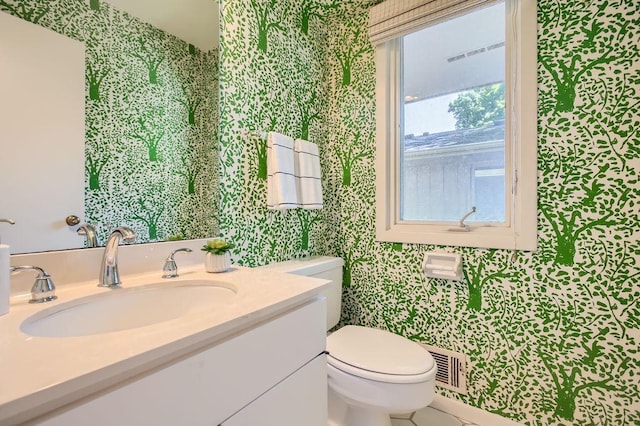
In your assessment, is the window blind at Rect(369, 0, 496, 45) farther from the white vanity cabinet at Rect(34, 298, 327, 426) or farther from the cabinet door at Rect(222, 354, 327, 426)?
the cabinet door at Rect(222, 354, 327, 426)

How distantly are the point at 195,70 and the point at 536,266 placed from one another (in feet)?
5.39

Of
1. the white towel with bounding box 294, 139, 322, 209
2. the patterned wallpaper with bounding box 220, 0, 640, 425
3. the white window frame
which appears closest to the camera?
the patterned wallpaper with bounding box 220, 0, 640, 425

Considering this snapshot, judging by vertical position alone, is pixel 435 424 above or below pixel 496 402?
below

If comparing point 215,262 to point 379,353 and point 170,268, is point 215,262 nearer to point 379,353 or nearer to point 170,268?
point 170,268

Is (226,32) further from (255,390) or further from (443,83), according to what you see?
(255,390)

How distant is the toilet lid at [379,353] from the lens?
3.57ft

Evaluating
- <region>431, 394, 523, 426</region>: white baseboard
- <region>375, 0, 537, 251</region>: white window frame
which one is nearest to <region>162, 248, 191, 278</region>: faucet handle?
<region>375, 0, 537, 251</region>: white window frame

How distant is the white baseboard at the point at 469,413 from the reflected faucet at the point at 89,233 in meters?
1.66

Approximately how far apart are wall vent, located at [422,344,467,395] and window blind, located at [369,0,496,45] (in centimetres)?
164

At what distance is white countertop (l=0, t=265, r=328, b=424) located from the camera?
1.24 feet

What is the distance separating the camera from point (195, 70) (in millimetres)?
1196

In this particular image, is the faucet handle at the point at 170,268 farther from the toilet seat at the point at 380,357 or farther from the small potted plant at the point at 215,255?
the toilet seat at the point at 380,357

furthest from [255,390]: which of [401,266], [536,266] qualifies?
[536,266]

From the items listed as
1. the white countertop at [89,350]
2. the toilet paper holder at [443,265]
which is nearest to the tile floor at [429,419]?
the toilet paper holder at [443,265]
